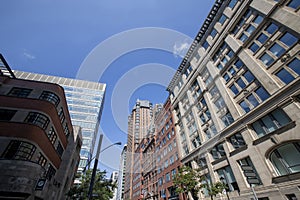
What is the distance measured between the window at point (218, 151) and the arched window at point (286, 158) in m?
7.23

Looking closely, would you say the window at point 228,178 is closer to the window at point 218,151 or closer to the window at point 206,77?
the window at point 218,151

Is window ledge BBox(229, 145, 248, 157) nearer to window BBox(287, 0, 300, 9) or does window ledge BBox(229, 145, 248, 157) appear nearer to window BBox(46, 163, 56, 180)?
window BBox(287, 0, 300, 9)

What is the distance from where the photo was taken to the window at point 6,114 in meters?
15.1

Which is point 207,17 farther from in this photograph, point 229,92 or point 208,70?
point 229,92

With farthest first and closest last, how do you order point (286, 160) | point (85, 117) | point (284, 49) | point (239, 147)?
point (85, 117), point (239, 147), point (284, 49), point (286, 160)

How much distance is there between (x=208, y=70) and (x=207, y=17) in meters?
11.3

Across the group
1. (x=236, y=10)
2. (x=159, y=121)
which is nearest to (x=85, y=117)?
(x=159, y=121)

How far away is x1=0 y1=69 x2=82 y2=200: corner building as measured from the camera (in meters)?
12.7

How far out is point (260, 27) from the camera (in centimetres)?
1862

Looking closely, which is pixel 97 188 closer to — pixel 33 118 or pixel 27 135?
pixel 27 135

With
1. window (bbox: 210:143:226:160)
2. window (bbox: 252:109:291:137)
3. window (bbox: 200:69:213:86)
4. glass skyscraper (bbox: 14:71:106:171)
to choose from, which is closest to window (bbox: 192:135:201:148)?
window (bbox: 210:143:226:160)

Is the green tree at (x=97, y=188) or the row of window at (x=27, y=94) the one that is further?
the green tree at (x=97, y=188)

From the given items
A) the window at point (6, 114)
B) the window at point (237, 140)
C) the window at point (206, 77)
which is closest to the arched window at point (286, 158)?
the window at point (237, 140)

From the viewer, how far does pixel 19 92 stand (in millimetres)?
17500
